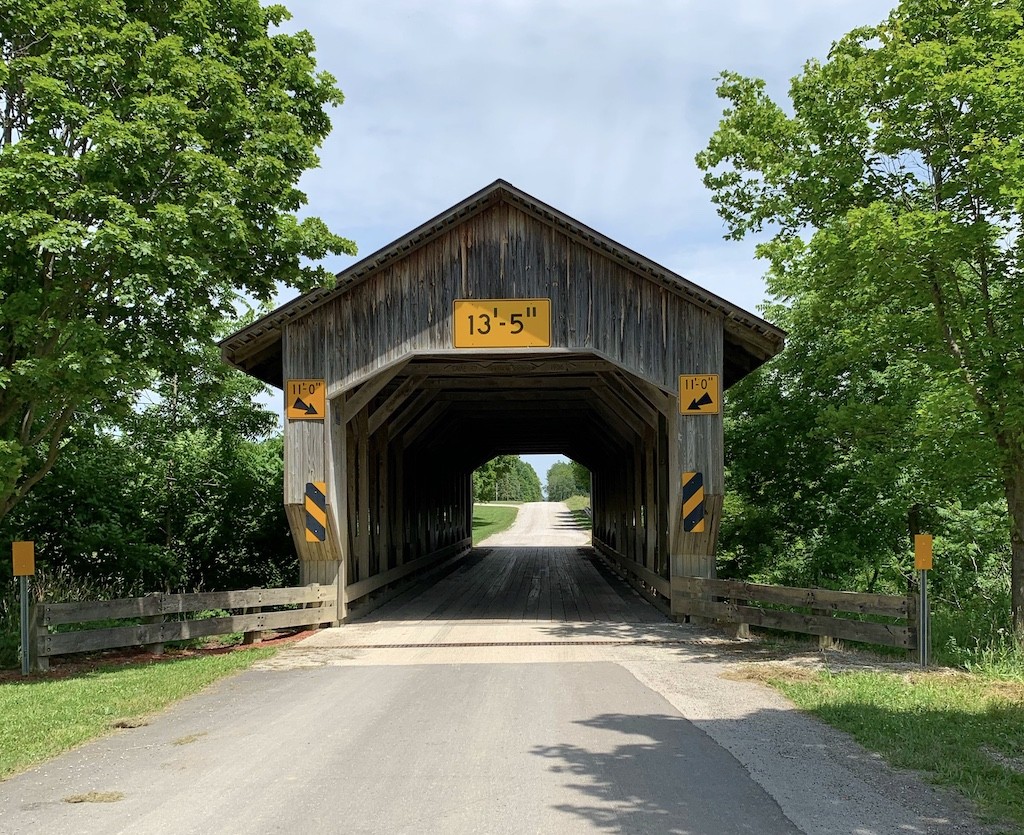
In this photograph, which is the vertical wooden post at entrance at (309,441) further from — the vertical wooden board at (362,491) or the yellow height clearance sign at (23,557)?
the yellow height clearance sign at (23,557)

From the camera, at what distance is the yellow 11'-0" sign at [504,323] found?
41.4 ft

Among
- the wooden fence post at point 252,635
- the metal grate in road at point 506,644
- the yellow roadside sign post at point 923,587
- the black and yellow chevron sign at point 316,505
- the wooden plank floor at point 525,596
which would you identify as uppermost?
the black and yellow chevron sign at point 316,505

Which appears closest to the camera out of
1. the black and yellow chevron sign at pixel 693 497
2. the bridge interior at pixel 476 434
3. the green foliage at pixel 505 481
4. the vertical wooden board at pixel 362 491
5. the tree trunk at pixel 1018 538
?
the tree trunk at pixel 1018 538

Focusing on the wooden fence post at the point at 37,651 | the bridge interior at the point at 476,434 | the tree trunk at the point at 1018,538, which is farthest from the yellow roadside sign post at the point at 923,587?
the wooden fence post at the point at 37,651

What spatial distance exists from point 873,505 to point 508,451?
19.9 m

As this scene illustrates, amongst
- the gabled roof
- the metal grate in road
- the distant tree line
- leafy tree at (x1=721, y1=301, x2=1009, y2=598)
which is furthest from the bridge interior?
the distant tree line

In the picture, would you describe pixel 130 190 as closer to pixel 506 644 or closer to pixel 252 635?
pixel 252 635

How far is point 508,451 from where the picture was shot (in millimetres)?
35125

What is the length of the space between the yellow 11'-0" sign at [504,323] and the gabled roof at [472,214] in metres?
1.13

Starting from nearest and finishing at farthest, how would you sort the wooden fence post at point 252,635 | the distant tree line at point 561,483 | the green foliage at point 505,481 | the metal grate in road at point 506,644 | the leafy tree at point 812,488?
the metal grate in road at point 506,644 → the wooden fence post at point 252,635 → the leafy tree at point 812,488 → the green foliage at point 505,481 → the distant tree line at point 561,483

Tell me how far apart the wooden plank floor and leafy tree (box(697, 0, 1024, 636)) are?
18.8 ft

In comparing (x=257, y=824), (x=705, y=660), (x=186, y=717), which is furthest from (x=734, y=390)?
(x=257, y=824)

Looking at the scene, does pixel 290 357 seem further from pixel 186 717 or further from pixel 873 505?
pixel 873 505

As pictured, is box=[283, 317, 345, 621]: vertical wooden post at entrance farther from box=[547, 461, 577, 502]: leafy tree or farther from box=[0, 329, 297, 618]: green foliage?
box=[547, 461, 577, 502]: leafy tree
